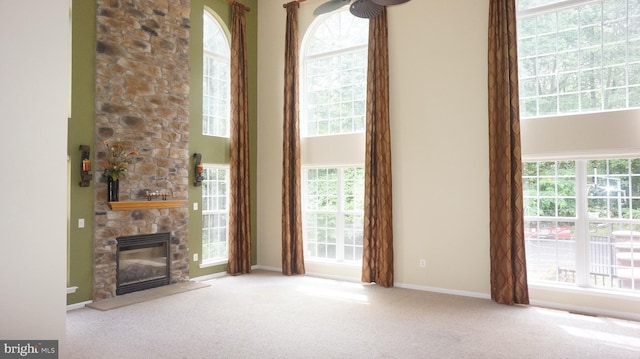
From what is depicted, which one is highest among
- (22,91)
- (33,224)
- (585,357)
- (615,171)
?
(22,91)

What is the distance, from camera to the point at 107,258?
5859 millimetres

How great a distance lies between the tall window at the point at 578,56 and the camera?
527 cm

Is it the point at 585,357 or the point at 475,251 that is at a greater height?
the point at 475,251

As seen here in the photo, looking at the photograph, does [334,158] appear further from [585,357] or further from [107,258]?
[585,357]

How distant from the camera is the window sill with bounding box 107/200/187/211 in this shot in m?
5.89

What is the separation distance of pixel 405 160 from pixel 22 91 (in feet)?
16.5

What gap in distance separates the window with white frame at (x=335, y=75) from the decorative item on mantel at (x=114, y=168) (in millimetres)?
3212

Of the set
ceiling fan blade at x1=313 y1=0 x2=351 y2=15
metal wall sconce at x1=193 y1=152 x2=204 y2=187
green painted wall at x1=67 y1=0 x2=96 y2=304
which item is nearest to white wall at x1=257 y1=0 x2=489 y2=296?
ceiling fan blade at x1=313 y1=0 x2=351 y2=15

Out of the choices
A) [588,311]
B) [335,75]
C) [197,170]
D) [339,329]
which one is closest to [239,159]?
[197,170]

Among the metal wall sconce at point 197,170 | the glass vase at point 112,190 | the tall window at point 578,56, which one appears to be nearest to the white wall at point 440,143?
the tall window at point 578,56

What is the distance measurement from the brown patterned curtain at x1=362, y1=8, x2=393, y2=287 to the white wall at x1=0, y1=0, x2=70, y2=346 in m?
4.51

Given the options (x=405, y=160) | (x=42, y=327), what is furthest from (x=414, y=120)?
(x=42, y=327)

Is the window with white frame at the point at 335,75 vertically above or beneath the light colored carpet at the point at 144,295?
above

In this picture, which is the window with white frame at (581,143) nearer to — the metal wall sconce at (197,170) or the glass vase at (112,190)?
the metal wall sconce at (197,170)
